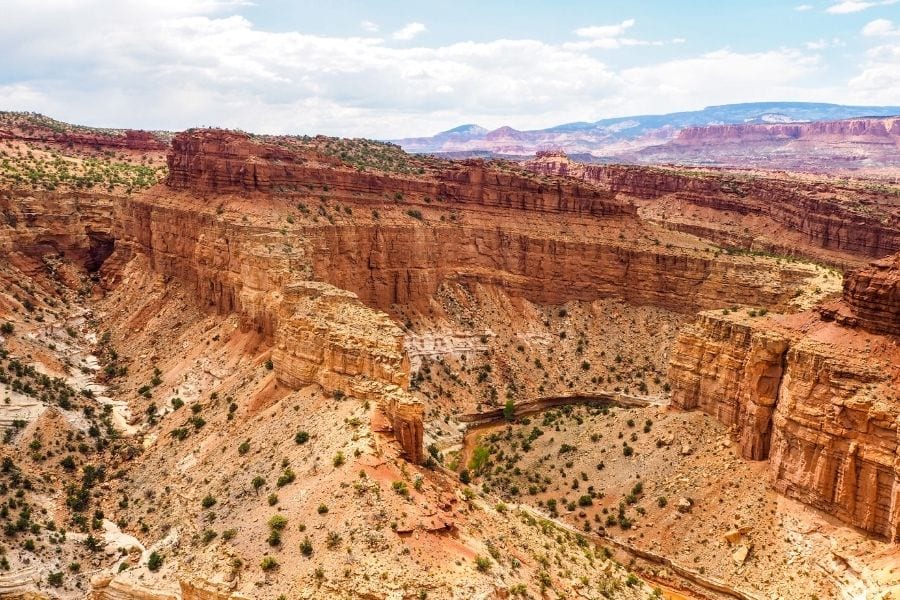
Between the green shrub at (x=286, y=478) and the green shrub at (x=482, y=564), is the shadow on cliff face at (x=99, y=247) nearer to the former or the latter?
the green shrub at (x=286, y=478)

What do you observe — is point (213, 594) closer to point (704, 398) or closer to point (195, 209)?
point (704, 398)

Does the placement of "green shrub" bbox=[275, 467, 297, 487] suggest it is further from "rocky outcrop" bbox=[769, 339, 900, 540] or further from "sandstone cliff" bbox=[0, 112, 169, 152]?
"sandstone cliff" bbox=[0, 112, 169, 152]

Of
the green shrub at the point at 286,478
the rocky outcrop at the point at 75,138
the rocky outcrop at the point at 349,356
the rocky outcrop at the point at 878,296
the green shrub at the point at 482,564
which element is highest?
the rocky outcrop at the point at 75,138

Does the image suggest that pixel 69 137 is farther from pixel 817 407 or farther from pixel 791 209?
pixel 791 209

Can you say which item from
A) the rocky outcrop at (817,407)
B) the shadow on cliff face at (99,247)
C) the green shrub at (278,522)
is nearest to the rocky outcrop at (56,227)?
the shadow on cliff face at (99,247)

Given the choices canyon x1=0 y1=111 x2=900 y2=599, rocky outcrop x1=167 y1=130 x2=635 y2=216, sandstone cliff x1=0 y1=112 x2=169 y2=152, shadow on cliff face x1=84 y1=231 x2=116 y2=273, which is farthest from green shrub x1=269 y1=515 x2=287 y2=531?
sandstone cliff x1=0 y1=112 x2=169 y2=152
